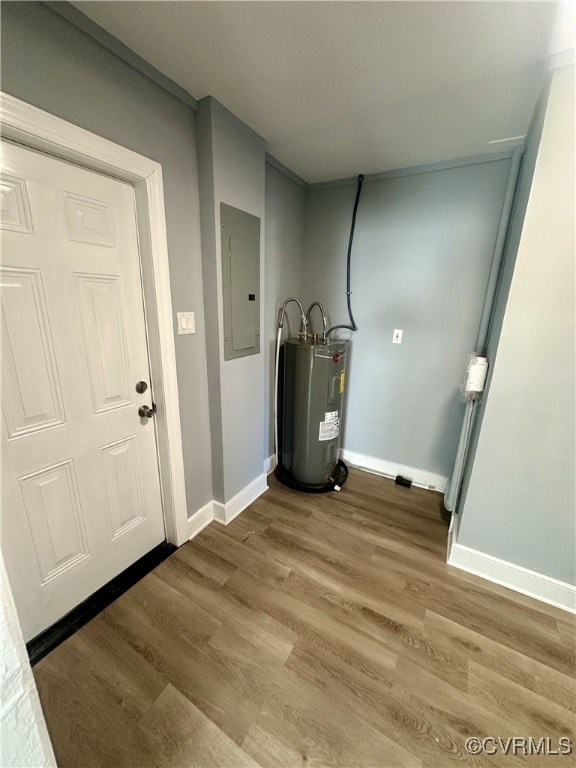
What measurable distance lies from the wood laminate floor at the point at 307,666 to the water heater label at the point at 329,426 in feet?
2.46

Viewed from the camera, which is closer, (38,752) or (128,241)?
(38,752)

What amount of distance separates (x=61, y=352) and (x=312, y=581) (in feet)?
5.21

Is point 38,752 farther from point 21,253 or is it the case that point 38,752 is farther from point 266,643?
point 21,253

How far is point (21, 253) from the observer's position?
1.00 meters

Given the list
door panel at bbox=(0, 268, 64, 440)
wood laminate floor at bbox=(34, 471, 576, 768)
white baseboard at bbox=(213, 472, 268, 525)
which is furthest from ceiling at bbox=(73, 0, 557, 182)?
wood laminate floor at bbox=(34, 471, 576, 768)

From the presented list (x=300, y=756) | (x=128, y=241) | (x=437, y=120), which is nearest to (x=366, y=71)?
(x=437, y=120)

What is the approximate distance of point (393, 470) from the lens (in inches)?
98.3

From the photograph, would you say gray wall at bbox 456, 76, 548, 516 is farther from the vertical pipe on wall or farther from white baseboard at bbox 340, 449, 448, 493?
white baseboard at bbox 340, 449, 448, 493

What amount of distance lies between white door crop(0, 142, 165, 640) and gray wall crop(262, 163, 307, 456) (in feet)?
3.24

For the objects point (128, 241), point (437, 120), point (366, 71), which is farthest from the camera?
point (437, 120)

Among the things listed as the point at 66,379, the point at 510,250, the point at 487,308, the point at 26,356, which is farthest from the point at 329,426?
the point at 26,356

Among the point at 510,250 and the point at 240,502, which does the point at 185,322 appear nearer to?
the point at 240,502

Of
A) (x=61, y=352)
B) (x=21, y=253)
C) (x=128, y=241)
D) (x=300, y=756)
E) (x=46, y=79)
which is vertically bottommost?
(x=300, y=756)

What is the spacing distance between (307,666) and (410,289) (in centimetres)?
227
